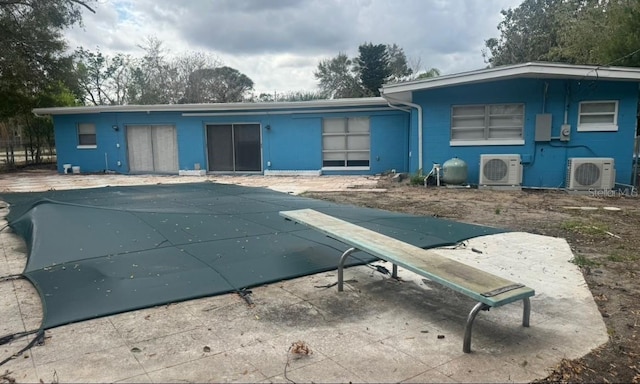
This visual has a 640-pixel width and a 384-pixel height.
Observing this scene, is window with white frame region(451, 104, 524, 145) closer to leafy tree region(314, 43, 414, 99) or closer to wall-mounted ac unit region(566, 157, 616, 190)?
wall-mounted ac unit region(566, 157, 616, 190)

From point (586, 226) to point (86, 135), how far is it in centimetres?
1732

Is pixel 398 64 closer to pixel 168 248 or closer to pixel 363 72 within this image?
pixel 363 72

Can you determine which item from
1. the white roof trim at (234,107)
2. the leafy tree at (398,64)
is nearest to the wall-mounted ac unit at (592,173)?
the white roof trim at (234,107)

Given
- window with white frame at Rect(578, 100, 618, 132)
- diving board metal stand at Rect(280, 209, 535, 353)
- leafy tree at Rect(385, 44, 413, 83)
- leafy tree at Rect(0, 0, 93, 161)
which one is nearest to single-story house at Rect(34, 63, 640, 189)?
window with white frame at Rect(578, 100, 618, 132)

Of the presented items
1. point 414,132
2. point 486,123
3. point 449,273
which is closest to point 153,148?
point 414,132

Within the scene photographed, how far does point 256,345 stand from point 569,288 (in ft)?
9.13

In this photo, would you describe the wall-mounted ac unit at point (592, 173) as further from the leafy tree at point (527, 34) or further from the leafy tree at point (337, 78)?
the leafy tree at point (337, 78)

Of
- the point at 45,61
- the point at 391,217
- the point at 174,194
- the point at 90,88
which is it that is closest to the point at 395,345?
the point at 391,217

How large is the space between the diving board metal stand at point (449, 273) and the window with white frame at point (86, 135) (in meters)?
15.9

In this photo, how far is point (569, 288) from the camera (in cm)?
373

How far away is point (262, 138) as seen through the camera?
15.9m

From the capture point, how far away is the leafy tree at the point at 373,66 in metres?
33.1

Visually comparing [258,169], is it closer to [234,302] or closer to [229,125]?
[229,125]

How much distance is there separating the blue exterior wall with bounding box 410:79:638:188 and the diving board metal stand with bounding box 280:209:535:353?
28.4 feet
